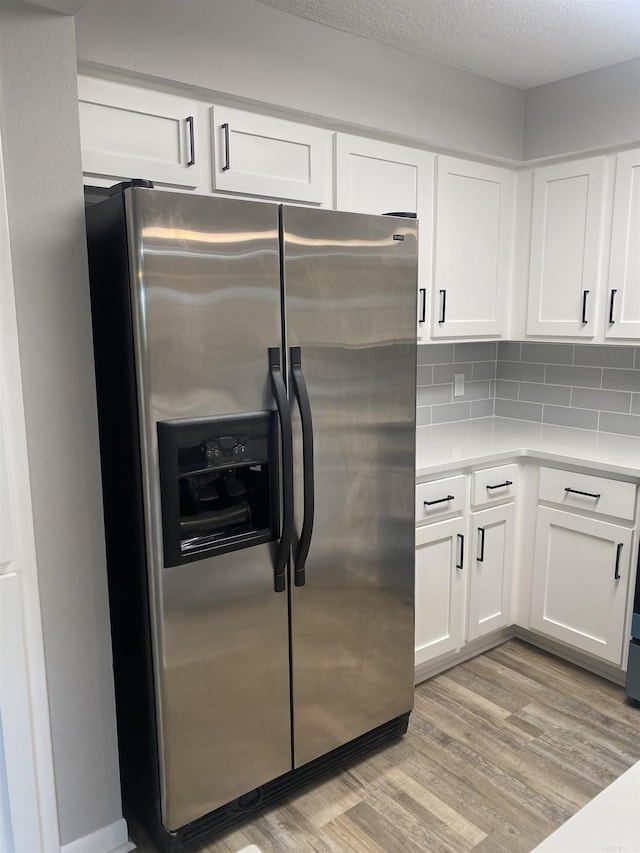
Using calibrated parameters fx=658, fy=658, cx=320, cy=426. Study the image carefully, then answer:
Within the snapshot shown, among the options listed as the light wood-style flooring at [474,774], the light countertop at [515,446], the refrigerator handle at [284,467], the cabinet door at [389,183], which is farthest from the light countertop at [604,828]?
the cabinet door at [389,183]

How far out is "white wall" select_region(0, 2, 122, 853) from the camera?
152cm

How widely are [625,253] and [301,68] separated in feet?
4.76

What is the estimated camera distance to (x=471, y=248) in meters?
2.83

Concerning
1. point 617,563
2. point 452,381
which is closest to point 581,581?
point 617,563

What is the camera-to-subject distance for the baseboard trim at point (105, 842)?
70.7 inches

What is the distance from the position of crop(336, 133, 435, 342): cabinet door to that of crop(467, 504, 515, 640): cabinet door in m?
0.83

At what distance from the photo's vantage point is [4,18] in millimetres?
1468

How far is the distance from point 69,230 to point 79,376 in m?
0.36

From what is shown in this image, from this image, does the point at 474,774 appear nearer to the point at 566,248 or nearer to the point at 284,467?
the point at 284,467

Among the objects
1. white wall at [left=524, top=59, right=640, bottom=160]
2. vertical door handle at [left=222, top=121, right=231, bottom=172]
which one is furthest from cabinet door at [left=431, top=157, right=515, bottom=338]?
vertical door handle at [left=222, top=121, right=231, bottom=172]

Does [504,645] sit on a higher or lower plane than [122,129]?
lower

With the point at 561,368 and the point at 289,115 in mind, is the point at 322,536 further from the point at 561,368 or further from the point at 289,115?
the point at 561,368

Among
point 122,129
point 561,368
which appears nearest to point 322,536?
point 122,129

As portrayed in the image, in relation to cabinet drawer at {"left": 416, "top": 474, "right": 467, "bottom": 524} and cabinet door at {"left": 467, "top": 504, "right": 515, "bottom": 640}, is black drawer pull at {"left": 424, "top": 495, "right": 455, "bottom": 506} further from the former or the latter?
cabinet door at {"left": 467, "top": 504, "right": 515, "bottom": 640}
